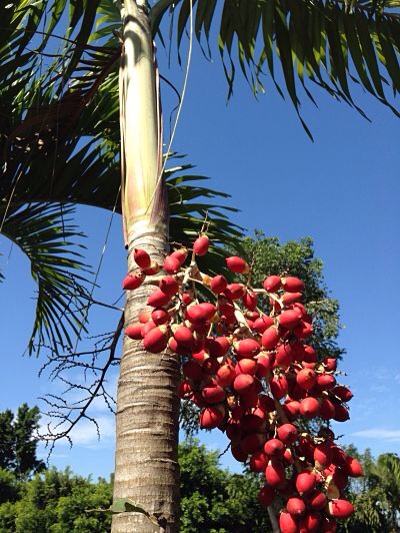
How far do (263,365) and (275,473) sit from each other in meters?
0.17

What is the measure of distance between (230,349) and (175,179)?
8.23ft

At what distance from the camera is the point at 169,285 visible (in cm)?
99

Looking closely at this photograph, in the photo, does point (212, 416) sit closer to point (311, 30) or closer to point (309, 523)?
point (309, 523)

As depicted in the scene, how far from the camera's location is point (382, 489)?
61.8 feet

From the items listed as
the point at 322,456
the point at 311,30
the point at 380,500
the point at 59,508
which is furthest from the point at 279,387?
the point at 380,500

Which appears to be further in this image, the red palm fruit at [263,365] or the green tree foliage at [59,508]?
the green tree foliage at [59,508]

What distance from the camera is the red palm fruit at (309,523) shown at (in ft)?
2.96

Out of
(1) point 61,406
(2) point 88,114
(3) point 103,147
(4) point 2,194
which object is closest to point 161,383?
(1) point 61,406

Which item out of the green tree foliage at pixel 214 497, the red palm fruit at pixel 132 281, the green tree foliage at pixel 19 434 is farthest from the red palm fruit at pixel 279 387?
the green tree foliage at pixel 19 434

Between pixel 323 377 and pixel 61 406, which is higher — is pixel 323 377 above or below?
below

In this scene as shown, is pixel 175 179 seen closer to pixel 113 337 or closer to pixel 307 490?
pixel 113 337

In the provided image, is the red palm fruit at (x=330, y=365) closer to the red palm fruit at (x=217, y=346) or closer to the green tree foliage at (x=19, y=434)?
the red palm fruit at (x=217, y=346)

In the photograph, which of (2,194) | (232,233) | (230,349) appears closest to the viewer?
(230,349)

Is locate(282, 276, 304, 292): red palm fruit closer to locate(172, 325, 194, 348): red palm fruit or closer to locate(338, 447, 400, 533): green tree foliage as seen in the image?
locate(172, 325, 194, 348): red palm fruit
